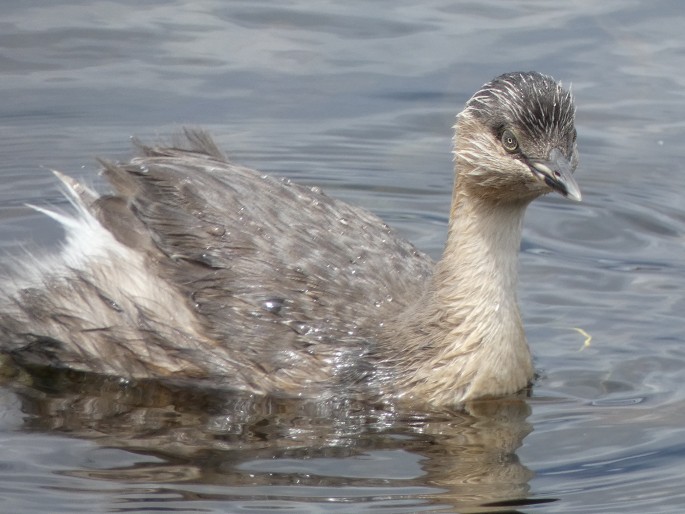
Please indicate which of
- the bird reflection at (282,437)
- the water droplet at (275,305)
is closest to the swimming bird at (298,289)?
the water droplet at (275,305)

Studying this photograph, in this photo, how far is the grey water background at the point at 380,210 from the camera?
6773 mm

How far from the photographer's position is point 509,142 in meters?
7.33

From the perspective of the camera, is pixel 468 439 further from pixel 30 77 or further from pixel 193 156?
pixel 30 77

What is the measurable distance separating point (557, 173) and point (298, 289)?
1451mm

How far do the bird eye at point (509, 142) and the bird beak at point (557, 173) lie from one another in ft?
0.44

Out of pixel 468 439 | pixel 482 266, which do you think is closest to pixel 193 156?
pixel 482 266

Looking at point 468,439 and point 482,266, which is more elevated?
point 482,266

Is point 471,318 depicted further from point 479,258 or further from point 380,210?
point 380,210

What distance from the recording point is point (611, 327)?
8.56 metres

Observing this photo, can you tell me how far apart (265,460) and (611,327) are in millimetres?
2548

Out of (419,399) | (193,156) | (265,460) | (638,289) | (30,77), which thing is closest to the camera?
(265,460)

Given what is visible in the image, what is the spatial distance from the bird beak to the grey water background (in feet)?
3.99

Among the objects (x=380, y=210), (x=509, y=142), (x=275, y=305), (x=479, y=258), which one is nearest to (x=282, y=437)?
(x=275, y=305)

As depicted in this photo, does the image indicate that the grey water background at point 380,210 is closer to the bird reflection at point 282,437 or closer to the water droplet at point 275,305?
the bird reflection at point 282,437
